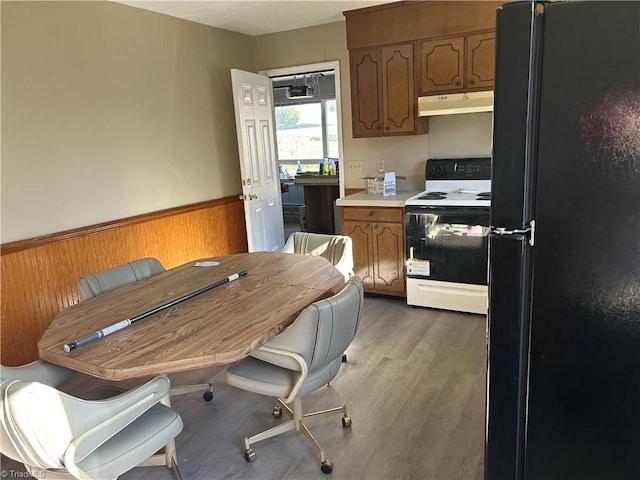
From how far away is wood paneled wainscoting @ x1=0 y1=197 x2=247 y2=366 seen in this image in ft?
9.25

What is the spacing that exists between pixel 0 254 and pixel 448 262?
2.98 metres

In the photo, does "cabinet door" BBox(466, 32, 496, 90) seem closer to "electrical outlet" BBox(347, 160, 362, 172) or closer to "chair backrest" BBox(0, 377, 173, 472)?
"electrical outlet" BBox(347, 160, 362, 172)

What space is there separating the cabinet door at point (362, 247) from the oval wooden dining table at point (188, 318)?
126 cm

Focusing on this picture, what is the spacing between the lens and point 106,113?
3354 millimetres

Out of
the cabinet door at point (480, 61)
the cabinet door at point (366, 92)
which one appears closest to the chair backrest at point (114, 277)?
the cabinet door at point (366, 92)

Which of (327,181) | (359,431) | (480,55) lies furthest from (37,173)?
(327,181)

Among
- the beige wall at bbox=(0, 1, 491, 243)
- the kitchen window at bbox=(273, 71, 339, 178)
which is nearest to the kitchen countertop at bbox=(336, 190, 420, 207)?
the beige wall at bbox=(0, 1, 491, 243)

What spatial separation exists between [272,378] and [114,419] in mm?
646

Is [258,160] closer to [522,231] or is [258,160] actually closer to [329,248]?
[329,248]

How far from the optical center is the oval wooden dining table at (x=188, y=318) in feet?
5.19

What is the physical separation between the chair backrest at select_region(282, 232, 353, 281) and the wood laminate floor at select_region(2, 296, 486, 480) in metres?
0.62

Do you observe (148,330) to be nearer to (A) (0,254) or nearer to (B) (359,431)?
(B) (359,431)

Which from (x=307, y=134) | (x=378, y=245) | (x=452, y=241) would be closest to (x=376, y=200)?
(x=378, y=245)

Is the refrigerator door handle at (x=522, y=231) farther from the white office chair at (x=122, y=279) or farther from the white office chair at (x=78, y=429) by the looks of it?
the white office chair at (x=122, y=279)
